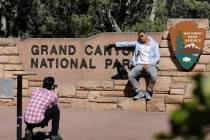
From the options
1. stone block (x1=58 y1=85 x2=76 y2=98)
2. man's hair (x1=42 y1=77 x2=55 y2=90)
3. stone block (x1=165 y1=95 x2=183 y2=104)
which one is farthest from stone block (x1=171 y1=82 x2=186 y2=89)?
man's hair (x1=42 y1=77 x2=55 y2=90)

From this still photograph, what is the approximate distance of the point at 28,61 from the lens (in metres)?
15.1

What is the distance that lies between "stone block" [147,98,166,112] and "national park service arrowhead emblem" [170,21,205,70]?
1.38 metres

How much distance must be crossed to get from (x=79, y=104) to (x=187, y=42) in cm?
276

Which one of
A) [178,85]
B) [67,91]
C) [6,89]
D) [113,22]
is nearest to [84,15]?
[113,22]

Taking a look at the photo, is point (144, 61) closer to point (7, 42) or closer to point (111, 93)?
point (111, 93)

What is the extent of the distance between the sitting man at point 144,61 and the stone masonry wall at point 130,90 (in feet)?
0.74

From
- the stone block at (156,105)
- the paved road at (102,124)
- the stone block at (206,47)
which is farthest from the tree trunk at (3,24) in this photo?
the stone block at (156,105)

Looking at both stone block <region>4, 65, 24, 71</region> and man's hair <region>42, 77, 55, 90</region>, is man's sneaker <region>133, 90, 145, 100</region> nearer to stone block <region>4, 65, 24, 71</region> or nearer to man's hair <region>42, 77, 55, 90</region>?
stone block <region>4, 65, 24, 71</region>

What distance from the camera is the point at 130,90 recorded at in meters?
13.6

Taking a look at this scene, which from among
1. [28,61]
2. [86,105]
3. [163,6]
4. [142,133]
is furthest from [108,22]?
[142,133]

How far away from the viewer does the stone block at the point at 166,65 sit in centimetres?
1377

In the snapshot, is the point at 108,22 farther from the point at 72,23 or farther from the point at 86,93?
the point at 86,93

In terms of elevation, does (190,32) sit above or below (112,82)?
above

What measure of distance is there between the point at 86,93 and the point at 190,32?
2.68 meters
